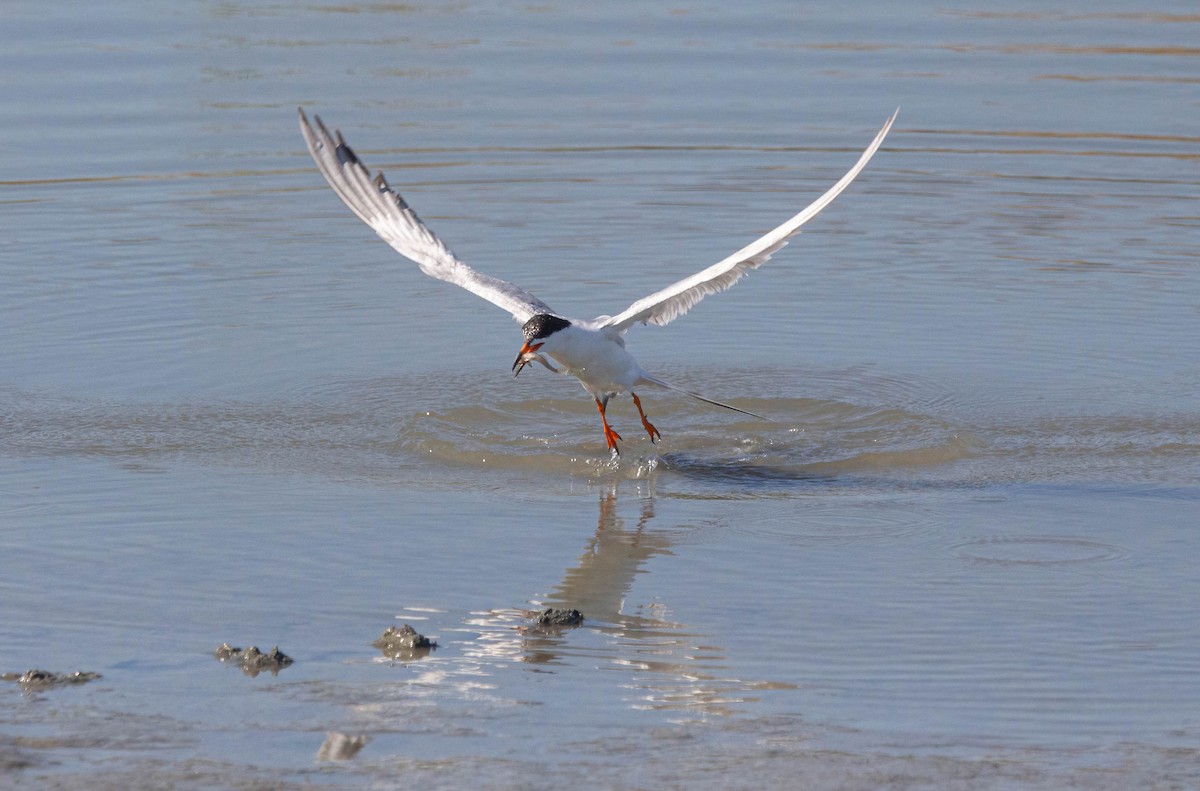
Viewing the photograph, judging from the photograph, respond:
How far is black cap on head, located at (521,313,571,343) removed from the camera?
9023 millimetres

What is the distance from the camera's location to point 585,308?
38.6 ft

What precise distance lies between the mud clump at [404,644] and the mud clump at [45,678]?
103 cm

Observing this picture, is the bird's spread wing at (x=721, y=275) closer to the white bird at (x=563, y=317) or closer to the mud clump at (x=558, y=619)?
the white bird at (x=563, y=317)

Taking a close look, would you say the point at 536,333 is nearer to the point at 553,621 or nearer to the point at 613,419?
the point at 613,419

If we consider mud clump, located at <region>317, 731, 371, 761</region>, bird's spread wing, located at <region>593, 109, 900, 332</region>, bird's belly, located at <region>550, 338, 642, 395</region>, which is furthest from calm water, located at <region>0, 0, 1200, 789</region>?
bird's spread wing, located at <region>593, 109, 900, 332</region>

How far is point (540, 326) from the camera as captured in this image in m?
9.02

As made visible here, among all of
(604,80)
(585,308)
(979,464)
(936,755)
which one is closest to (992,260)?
(585,308)

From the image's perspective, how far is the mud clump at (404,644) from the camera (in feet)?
20.9

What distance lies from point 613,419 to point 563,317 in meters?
0.90

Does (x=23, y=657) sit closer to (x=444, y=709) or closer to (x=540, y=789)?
(x=444, y=709)

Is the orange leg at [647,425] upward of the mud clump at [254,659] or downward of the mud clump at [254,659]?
upward

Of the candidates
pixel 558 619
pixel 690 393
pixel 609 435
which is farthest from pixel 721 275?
pixel 558 619

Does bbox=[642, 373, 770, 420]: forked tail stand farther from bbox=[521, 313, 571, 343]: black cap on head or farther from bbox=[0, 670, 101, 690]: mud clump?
bbox=[0, 670, 101, 690]: mud clump

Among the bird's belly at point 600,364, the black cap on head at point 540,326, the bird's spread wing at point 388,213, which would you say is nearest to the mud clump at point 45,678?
the black cap on head at point 540,326
